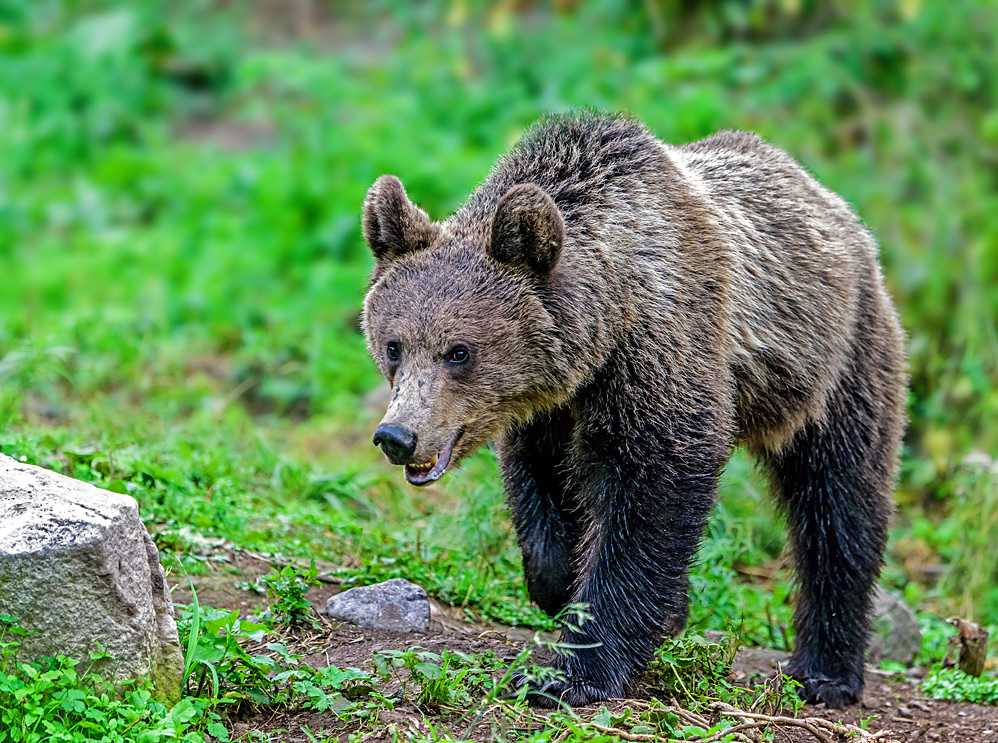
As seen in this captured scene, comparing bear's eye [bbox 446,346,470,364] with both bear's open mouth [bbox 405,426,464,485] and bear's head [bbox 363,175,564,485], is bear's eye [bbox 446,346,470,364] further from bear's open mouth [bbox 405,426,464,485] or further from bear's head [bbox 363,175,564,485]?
bear's open mouth [bbox 405,426,464,485]

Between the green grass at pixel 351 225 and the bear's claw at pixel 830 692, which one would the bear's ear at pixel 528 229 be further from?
the bear's claw at pixel 830 692

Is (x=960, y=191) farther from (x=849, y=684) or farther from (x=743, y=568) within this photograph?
(x=849, y=684)

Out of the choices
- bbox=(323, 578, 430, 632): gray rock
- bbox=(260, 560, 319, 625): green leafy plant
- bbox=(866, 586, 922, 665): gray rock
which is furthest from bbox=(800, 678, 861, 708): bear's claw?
bbox=(260, 560, 319, 625): green leafy plant

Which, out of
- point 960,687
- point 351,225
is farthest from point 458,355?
point 351,225

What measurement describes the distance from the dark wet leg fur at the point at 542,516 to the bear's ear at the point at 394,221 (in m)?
0.97

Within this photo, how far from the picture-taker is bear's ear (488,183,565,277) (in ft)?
15.4

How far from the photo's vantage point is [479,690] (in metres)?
4.56

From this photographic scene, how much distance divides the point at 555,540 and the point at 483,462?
2.28 metres

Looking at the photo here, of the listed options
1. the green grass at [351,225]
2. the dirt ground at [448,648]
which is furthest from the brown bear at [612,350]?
the green grass at [351,225]

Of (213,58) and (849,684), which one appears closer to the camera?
(849,684)

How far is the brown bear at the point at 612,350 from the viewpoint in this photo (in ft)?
15.5

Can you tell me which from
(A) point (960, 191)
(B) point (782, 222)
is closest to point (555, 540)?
(B) point (782, 222)

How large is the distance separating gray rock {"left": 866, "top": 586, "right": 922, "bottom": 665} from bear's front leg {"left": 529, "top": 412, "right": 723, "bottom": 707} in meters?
2.15

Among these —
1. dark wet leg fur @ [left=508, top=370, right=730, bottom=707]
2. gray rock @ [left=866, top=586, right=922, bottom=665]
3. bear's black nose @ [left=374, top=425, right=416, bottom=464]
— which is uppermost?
bear's black nose @ [left=374, top=425, right=416, bottom=464]
